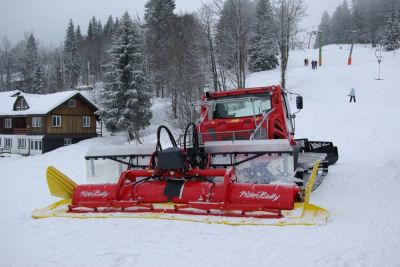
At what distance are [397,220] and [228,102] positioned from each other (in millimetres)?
4850

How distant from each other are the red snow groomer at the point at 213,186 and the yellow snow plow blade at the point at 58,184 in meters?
0.02

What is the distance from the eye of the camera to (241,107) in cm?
949

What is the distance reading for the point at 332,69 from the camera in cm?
4591

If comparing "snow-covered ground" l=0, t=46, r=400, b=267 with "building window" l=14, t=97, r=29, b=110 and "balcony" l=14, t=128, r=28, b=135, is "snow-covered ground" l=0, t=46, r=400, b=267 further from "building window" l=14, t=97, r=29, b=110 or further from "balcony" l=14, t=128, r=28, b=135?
"building window" l=14, t=97, r=29, b=110

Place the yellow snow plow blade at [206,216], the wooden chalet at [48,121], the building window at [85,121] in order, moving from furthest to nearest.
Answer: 1. the building window at [85,121]
2. the wooden chalet at [48,121]
3. the yellow snow plow blade at [206,216]

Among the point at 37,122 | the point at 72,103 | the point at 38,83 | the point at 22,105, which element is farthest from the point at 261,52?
the point at 38,83

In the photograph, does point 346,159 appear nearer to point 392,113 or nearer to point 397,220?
point 397,220

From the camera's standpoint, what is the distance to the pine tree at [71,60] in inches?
3085

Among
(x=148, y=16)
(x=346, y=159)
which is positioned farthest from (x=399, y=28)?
(x=346, y=159)

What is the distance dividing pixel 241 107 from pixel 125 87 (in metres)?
28.5

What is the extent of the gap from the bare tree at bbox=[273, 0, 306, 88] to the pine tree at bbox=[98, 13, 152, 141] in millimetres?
12957

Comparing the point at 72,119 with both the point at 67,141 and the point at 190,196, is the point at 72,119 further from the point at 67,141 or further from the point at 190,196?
the point at 190,196

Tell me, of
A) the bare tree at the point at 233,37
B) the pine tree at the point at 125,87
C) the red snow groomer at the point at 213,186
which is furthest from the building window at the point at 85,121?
the red snow groomer at the point at 213,186

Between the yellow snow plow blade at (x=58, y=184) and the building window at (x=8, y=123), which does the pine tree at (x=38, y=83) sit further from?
the yellow snow plow blade at (x=58, y=184)
